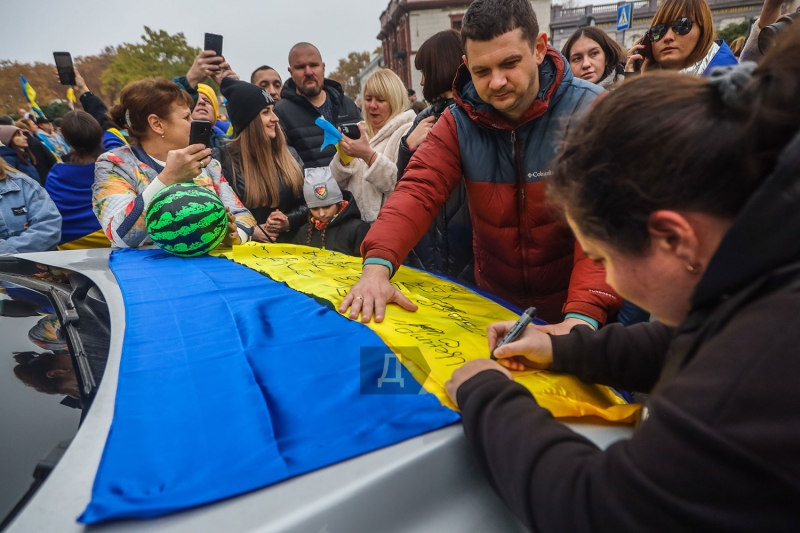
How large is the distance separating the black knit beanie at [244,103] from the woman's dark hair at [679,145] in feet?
10.2

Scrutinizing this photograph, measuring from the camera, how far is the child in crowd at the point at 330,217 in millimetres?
3232

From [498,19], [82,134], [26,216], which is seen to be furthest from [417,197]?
[82,134]

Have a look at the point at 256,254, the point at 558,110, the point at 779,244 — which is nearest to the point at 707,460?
the point at 779,244

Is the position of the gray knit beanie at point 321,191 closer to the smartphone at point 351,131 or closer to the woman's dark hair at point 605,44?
the smartphone at point 351,131

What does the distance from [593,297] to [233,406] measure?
115 centimetres

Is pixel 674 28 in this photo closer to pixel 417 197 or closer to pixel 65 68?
pixel 417 197

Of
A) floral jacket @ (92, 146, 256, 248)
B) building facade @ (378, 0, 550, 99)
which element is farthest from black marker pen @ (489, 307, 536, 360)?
building facade @ (378, 0, 550, 99)

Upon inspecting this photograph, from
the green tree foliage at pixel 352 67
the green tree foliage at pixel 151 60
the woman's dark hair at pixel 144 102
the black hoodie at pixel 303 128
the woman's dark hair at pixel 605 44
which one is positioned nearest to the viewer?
the woman's dark hair at pixel 144 102

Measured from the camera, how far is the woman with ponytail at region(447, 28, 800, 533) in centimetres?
60

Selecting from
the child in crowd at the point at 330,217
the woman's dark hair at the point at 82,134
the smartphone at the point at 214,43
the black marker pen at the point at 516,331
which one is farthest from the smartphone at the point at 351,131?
the woman's dark hair at the point at 82,134

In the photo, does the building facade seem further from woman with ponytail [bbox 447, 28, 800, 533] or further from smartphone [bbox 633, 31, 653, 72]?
woman with ponytail [bbox 447, 28, 800, 533]

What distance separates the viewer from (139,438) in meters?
0.93

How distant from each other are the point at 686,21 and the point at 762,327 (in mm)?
3339

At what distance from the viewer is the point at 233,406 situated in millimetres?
1059
